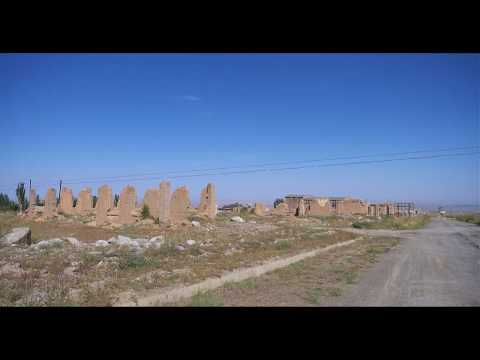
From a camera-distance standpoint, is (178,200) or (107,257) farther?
(178,200)

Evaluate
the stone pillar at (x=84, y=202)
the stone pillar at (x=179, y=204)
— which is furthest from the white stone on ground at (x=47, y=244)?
the stone pillar at (x=84, y=202)

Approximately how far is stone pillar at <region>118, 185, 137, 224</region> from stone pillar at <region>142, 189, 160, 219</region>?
1.52 metres

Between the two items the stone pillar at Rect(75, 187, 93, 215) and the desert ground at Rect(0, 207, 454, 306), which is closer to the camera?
the desert ground at Rect(0, 207, 454, 306)

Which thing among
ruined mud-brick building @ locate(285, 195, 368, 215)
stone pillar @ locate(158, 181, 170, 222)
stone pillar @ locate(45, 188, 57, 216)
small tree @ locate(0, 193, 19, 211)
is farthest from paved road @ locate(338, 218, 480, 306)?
small tree @ locate(0, 193, 19, 211)

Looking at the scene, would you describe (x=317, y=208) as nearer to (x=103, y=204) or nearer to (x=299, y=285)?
(x=103, y=204)

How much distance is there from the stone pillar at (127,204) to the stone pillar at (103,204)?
99cm

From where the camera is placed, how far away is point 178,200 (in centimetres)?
2495

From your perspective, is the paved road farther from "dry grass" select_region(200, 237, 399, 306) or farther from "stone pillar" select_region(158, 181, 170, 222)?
"stone pillar" select_region(158, 181, 170, 222)

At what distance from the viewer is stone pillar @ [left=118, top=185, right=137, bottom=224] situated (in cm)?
2433

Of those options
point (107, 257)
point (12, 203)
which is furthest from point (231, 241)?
point (12, 203)

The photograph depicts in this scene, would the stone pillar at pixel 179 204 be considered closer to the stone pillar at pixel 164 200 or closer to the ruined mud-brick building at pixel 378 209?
the stone pillar at pixel 164 200
